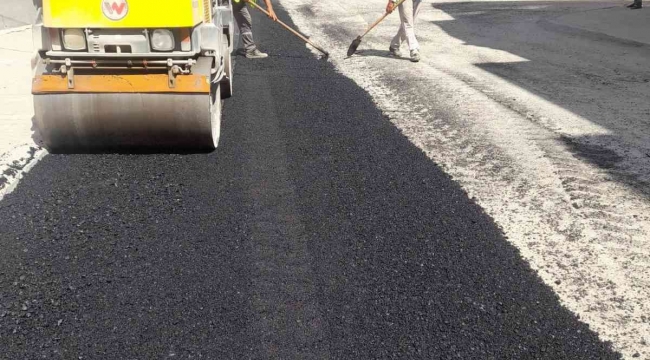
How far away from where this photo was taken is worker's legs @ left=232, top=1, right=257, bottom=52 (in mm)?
10422

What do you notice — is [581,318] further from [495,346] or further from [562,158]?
[562,158]

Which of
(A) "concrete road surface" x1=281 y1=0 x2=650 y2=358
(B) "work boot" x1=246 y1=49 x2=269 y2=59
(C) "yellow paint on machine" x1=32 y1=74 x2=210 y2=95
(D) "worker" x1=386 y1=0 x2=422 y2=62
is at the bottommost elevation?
(A) "concrete road surface" x1=281 y1=0 x2=650 y2=358

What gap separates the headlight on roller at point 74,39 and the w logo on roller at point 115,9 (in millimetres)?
282

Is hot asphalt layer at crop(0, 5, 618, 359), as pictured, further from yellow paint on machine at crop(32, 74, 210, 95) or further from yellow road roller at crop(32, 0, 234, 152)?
yellow paint on machine at crop(32, 74, 210, 95)

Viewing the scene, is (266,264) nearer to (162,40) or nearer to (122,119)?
(122,119)

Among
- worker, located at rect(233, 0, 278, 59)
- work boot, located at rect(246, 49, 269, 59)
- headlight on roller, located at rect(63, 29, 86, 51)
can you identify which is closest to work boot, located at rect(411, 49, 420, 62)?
worker, located at rect(233, 0, 278, 59)

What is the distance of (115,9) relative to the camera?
5363 millimetres

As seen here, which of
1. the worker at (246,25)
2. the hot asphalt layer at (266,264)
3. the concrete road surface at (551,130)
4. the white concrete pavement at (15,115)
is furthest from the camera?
the worker at (246,25)

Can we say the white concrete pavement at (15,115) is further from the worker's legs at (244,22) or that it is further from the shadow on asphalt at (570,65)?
the shadow on asphalt at (570,65)

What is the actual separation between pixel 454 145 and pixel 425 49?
18.9 feet

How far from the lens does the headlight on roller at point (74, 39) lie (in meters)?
5.45

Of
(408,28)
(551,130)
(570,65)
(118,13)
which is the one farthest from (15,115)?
(570,65)

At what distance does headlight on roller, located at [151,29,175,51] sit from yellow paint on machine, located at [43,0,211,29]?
81mm

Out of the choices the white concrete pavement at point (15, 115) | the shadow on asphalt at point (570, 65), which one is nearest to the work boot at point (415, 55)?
the shadow on asphalt at point (570, 65)
